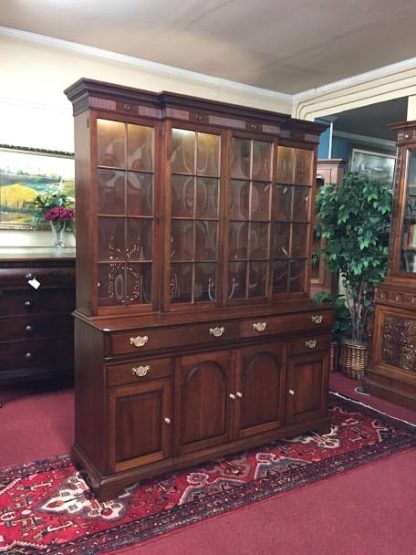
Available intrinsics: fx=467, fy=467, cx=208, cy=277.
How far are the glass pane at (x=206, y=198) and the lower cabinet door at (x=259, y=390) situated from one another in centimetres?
88

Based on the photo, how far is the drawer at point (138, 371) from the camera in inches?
94.7

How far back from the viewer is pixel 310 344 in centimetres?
314

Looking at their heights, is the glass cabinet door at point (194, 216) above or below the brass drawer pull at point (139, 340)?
above

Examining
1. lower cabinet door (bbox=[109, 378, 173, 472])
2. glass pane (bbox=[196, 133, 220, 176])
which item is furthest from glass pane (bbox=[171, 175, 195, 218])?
lower cabinet door (bbox=[109, 378, 173, 472])

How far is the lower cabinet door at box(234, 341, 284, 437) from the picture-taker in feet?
9.48

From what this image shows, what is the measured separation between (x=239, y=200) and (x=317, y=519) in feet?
6.14

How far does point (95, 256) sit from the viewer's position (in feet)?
8.34

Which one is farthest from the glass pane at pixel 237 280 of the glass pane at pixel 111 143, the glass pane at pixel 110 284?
the glass pane at pixel 111 143

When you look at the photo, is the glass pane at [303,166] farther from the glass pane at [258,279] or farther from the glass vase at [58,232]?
the glass vase at [58,232]

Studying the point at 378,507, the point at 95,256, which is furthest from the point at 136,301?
the point at 378,507

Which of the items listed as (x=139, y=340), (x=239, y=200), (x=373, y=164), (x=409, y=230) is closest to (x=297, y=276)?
(x=239, y=200)

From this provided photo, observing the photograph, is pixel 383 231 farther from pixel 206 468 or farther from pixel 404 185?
pixel 206 468

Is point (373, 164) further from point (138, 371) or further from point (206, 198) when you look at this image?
point (138, 371)

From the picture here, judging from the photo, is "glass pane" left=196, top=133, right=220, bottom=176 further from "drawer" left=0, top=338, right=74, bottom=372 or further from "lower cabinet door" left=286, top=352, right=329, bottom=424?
"drawer" left=0, top=338, right=74, bottom=372
